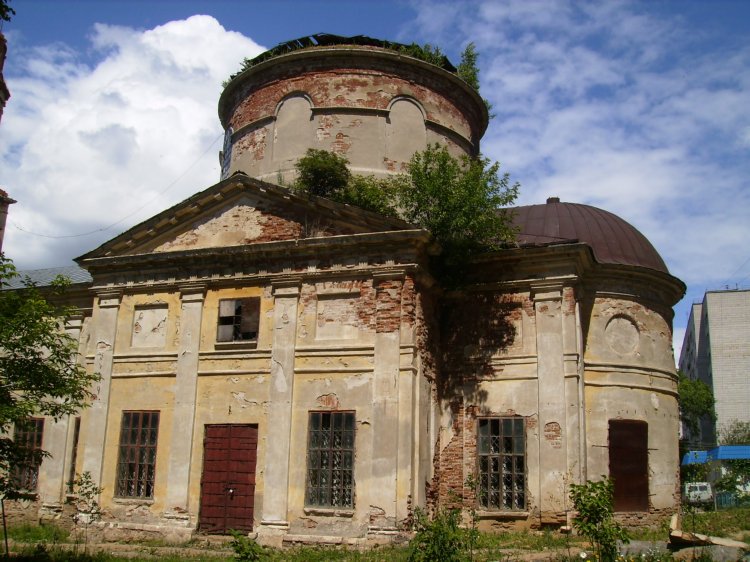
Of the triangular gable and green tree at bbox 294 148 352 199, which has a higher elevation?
green tree at bbox 294 148 352 199

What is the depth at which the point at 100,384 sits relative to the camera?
16.5m

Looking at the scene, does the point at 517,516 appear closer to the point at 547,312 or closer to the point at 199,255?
the point at 547,312

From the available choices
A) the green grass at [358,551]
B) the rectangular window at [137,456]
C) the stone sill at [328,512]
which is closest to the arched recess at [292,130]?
the rectangular window at [137,456]

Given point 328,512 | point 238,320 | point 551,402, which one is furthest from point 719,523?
point 238,320

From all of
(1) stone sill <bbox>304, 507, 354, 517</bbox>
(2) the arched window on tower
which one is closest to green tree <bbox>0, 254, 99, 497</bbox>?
(1) stone sill <bbox>304, 507, 354, 517</bbox>

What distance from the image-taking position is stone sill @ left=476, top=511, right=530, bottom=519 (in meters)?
14.5

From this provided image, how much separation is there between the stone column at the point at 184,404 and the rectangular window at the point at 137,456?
0.61 metres

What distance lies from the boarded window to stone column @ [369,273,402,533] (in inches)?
182

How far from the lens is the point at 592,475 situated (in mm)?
15055

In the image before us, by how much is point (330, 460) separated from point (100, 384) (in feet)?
18.7

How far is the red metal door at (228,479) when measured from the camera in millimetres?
14734

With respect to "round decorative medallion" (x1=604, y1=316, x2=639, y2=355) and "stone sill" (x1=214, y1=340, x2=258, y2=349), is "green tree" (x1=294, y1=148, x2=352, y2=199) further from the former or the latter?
"round decorative medallion" (x1=604, y1=316, x2=639, y2=355)

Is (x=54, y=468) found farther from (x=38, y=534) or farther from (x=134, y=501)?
(x=134, y=501)

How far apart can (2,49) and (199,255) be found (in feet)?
22.4
